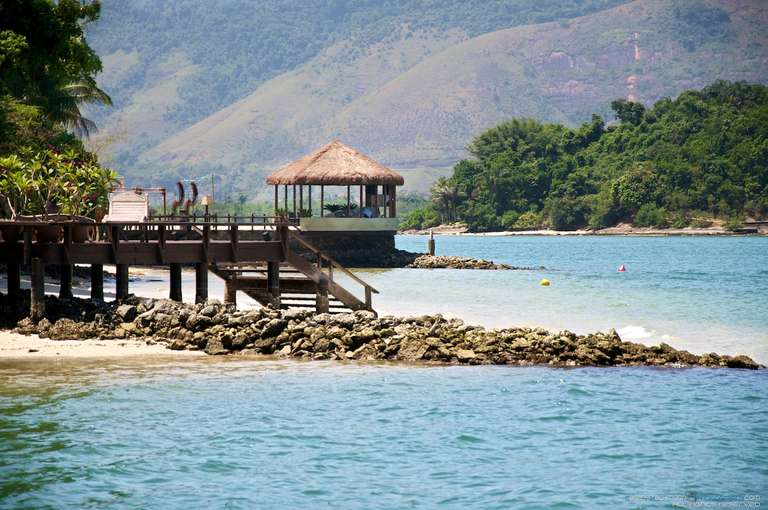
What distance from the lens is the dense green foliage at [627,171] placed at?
392ft

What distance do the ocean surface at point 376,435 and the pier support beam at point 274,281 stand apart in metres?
5.59

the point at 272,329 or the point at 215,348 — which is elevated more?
the point at 272,329

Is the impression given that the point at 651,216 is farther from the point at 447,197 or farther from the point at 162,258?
the point at 162,258

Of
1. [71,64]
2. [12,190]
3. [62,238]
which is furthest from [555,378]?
[12,190]

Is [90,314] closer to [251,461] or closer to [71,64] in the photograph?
[71,64]

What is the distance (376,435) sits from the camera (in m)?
17.8

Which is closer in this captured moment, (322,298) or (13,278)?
(13,278)

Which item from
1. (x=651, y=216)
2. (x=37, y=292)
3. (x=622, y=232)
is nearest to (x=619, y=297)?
(x=37, y=292)

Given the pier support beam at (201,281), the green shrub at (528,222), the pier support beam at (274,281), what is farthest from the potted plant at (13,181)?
the green shrub at (528,222)

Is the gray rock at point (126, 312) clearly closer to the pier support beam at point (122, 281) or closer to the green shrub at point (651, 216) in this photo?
the pier support beam at point (122, 281)

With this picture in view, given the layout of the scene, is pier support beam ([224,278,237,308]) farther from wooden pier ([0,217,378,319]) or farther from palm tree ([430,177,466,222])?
palm tree ([430,177,466,222])

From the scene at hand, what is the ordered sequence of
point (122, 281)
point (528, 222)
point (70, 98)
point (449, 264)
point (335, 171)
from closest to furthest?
1. point (122, 281)
2. point (70, 98)
3. point (335, 171)
4. point (449, 264)
5. point (528, 222)

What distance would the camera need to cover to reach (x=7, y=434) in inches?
679

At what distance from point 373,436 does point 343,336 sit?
6767 millimetres
